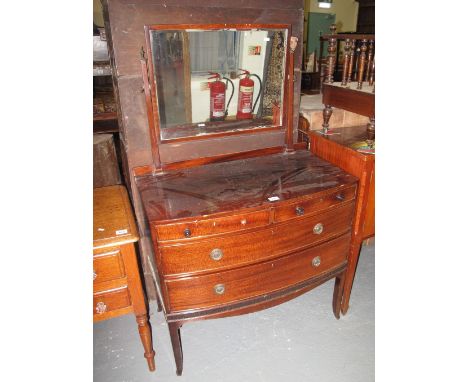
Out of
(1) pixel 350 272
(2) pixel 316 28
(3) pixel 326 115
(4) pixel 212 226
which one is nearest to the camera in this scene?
(4) pixel 212 226

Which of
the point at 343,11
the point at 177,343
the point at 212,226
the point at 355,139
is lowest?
the point at 177,343

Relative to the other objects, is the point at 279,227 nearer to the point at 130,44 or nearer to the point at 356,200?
the point at 356,200

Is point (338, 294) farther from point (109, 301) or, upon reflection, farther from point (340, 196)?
point (109, 301)

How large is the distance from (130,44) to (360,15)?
8.58 meters

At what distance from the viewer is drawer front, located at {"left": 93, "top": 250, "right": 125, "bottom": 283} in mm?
1577

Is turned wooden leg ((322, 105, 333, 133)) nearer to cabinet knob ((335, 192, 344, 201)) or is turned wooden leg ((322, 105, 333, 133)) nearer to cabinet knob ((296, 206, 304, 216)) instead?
cabinet knob ((335, 192, 344, 201))

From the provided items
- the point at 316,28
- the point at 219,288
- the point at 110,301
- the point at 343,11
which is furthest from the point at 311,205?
the point at 343,11

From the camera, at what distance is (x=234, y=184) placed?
177cm

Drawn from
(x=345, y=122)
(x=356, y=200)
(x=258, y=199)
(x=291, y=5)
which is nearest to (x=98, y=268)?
(x=258, y=199)

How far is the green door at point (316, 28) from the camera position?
806cm

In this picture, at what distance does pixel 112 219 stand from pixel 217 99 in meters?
0.93

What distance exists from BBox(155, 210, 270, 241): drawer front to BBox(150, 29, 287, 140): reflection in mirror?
647 mm

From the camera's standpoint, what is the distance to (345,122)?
259 centimetres

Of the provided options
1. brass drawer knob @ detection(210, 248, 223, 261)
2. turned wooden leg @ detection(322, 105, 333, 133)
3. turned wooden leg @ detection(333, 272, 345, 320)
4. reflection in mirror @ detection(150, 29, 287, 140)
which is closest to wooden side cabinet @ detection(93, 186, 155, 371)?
brass drawer knob @ detection(210, 248, 223, 261)
